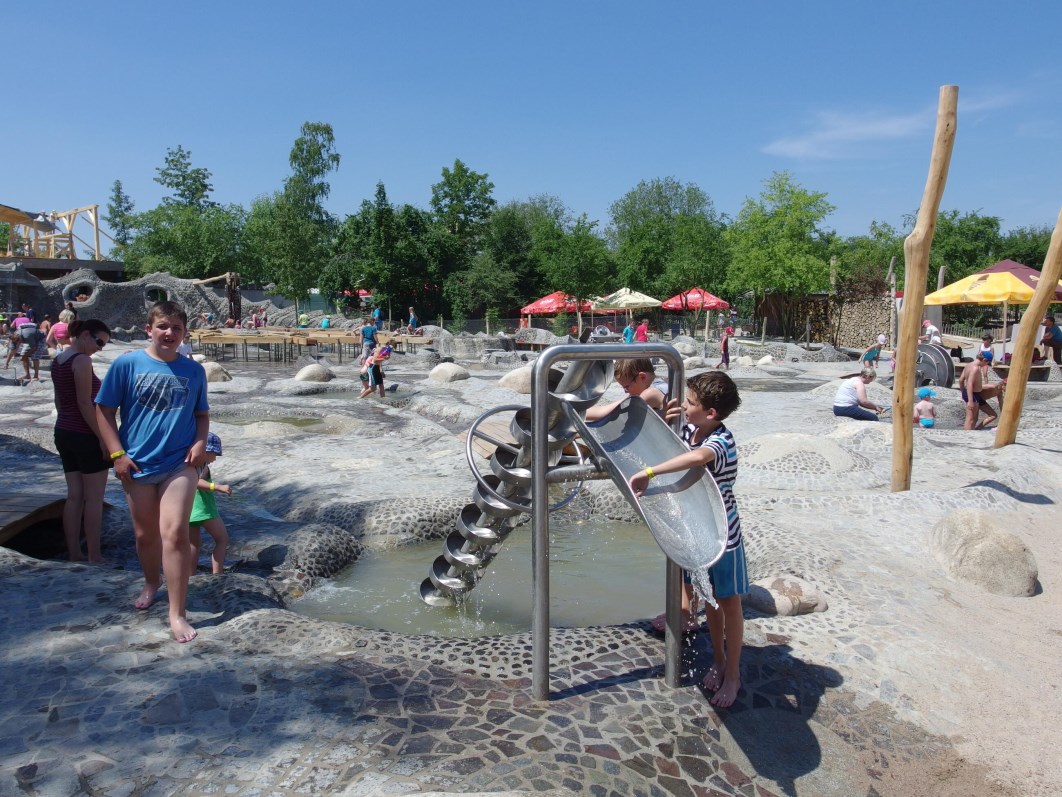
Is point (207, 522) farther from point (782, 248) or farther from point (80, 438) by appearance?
point (782, 248)

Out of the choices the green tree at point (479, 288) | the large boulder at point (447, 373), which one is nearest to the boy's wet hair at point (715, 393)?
the large boulder at point (447, 373)

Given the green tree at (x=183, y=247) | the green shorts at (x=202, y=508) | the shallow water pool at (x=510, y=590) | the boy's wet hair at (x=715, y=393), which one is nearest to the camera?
the boy's wet hair at (x=715, y=393)

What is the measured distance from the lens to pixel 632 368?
11.5 feet

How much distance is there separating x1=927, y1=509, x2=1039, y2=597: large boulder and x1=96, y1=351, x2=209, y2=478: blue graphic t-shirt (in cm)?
447

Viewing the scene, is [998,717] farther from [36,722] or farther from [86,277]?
[86,277]

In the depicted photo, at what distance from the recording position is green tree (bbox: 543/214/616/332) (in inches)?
1286

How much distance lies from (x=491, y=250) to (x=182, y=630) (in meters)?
37.1

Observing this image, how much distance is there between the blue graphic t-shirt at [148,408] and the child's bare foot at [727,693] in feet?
8.04

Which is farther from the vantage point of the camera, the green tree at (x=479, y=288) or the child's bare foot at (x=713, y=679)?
the green tree at (x=479, y=288)

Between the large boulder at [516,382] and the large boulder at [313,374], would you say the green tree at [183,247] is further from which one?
the large boulder at [516,382]

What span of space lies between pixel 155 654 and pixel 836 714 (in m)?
2.69

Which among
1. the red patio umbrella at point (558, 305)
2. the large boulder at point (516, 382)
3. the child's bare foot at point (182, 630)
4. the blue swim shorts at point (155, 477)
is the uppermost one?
the red patio umbrella at point (558, 305)

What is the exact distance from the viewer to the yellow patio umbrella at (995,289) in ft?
54.1

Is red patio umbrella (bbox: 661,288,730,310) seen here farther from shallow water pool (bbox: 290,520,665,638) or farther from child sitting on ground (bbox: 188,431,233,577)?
child sitting on ground (bbox: 188,431,233,577)
